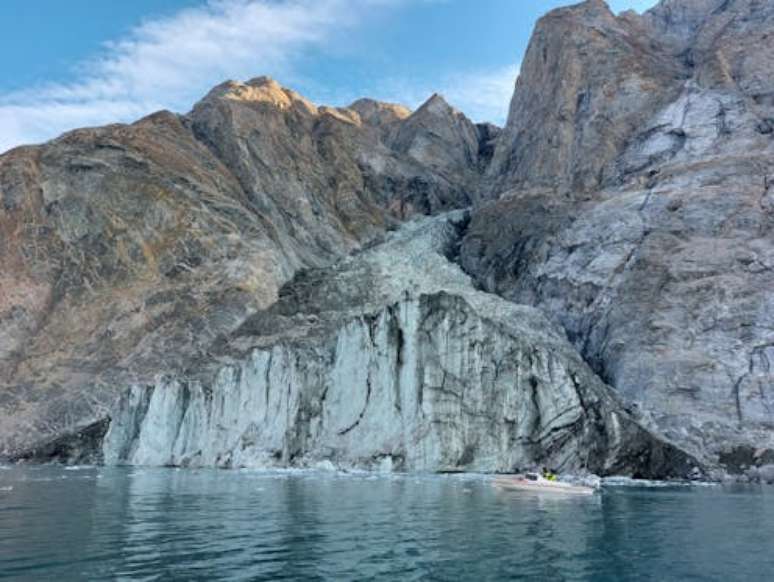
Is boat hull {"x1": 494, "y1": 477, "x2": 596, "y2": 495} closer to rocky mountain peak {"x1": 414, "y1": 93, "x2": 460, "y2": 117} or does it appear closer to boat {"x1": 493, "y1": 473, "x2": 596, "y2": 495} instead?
boat {"x1": 493, "y1": 473, "x2": 596, "y2": 495}

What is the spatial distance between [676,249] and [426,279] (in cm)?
3281

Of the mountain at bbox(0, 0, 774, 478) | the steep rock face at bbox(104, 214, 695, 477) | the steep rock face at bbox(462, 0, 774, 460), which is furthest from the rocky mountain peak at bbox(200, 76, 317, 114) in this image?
the steep rock face at bbox(104, 214, 695, 477)

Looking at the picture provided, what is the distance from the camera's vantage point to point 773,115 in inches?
4060

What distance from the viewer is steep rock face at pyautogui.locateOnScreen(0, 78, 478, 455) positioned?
315ft

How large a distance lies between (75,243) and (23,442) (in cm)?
3494

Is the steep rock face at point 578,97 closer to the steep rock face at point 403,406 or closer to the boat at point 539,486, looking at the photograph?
the steep rock face at point 403,406

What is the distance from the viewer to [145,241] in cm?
11231

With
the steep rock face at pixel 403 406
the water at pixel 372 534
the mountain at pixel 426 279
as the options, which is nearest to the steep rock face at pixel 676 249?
the mountain at pixel 426 279

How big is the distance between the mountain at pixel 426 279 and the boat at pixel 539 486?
43.5 feet

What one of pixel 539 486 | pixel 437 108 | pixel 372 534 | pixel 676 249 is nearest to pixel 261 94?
pixel 437 108

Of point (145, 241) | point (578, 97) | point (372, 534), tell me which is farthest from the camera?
point (578, 97)

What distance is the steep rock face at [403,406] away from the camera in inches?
2562

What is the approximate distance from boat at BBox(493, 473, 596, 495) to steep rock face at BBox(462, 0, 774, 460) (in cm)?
2266

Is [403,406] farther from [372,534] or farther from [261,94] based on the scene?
[261,94]
